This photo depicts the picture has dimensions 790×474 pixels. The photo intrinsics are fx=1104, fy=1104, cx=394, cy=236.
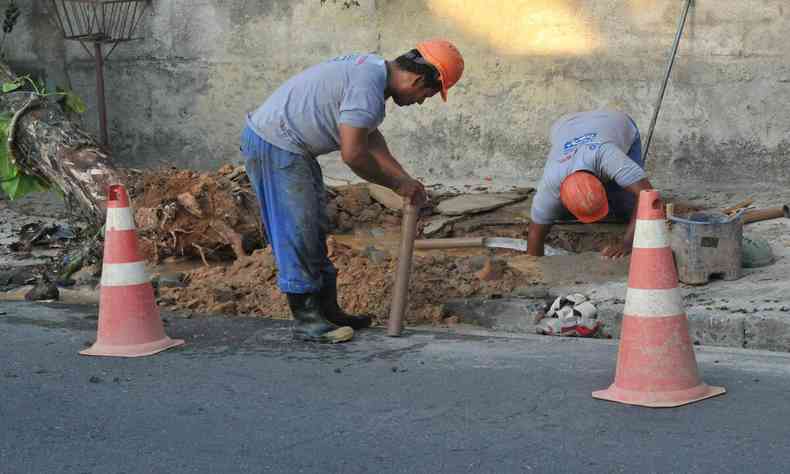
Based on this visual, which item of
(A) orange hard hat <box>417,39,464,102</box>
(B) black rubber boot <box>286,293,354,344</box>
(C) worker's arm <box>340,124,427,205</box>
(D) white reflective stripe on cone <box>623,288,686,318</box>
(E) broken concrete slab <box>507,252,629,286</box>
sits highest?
(A) orange hard hat <box>417,39,464,102</box>

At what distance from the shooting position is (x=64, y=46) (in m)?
10.9

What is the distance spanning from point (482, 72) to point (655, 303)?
5.65m

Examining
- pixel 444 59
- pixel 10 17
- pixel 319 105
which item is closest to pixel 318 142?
pixel 319 105

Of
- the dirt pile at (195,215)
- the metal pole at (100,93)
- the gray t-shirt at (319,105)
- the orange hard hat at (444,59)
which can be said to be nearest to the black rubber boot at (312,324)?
the gray t-shirt at (319,105)

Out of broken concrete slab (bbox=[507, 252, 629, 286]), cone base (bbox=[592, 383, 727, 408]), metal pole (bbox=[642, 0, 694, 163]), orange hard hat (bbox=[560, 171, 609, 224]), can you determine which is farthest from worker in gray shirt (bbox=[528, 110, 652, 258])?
cone base (bbox=[592, 383, 727, 408])

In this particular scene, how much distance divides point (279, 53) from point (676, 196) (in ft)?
12.7

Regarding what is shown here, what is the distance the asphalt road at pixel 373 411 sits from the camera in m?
3.73

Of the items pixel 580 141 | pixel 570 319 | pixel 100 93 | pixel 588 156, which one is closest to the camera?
pixel 570 319

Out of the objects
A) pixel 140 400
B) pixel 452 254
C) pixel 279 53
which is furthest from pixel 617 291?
pixel 279 53

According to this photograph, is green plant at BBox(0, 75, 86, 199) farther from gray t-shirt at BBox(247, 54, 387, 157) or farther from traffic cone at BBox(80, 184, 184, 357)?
gray t-shirt at BBox(247, 54, 387, 157)

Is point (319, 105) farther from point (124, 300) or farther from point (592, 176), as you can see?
point (592, 176)

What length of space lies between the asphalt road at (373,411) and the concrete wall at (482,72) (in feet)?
13.5

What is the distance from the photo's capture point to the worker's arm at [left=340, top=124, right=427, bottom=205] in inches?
202

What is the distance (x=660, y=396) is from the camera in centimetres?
→ 423
